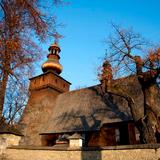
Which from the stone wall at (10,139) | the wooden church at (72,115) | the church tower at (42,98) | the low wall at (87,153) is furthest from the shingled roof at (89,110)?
the low wall at (87,153)

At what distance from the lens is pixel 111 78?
1237 centimetres

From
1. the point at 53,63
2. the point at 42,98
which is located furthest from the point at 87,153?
the point at 53,63

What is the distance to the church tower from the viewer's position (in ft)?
67.2

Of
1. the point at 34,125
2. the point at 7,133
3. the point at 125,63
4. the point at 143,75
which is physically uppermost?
the point at 125,63

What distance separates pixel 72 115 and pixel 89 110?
1.94 m

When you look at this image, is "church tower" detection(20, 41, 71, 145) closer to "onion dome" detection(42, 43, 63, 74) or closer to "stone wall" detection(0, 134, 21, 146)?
"onion dome" detection(42, 43, 63, 74)

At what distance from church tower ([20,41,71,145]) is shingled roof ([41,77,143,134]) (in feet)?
3.12

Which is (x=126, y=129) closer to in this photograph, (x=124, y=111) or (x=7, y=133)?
(x=124, y=111)

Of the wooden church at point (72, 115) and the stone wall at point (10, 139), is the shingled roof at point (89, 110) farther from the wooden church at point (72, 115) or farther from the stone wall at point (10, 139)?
the stone wall at point (10, 139)

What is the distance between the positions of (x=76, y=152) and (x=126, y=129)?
6.55m

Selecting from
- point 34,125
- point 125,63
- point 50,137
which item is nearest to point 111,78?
Result: point 125,63

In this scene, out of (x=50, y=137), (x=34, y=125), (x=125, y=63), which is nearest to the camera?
(x=125, y=63)

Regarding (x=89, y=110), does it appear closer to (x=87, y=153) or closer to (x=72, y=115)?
A: (x=72, y=115)

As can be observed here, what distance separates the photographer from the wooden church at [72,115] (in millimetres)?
15836
